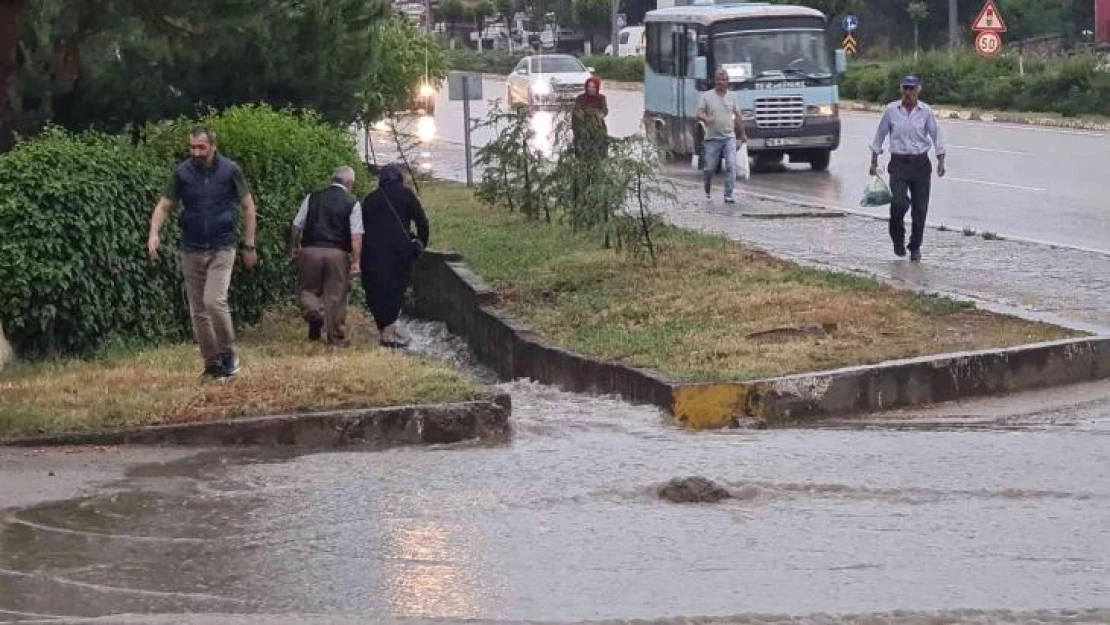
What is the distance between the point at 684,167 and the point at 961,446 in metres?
22.2

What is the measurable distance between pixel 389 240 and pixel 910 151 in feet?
16.0

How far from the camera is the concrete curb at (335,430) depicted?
10.3 metres

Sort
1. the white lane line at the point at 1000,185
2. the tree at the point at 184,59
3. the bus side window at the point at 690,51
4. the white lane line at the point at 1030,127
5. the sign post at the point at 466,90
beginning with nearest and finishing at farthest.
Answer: the tree at the point at 184,59 → the white lane line at the point at 1000,185 → the sign post at the point at 466,90 → the bus side window at the point at 690,51 → the white lane line at the point at 1030,127

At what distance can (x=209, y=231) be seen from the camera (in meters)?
12.0

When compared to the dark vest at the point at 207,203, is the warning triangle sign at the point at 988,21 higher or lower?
higher

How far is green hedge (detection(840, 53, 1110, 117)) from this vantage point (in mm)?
43438

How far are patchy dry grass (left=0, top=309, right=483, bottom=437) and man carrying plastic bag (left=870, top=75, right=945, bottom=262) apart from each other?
6.34m

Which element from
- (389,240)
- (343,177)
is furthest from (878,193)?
(343,177)

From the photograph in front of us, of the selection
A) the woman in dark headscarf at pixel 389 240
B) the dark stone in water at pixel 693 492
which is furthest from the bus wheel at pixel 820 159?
the dark stone in water at pixel 693 492

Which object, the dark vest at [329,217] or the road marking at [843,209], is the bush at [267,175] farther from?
the road marking at [843,209]

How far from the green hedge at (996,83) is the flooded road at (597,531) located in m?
34.2

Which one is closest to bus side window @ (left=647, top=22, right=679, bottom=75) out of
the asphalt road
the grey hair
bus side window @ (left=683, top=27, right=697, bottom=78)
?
bus side window @ (left=683, top=27, right=697, bottom=78)

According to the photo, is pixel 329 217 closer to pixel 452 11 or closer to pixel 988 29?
pixel 988 29

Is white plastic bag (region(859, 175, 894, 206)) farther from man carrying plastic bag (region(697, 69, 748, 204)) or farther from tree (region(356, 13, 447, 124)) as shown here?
tree (region(356, 13, 447, 124))
